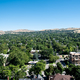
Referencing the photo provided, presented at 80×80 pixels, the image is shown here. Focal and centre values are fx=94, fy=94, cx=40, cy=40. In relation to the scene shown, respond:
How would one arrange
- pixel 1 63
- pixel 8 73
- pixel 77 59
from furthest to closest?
pixel 77 59
pixel 1 63
pixel 8 73

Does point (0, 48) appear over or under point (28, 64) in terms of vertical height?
over

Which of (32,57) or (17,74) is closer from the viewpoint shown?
(17,74)

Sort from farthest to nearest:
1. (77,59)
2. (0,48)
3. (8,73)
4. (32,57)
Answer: (0,48) → (32,57) → (77,59) → (8,73)

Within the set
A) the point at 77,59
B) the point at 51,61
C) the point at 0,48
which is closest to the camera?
the point at 77,59

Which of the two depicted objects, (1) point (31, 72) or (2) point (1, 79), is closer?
(2) point (1, 79)

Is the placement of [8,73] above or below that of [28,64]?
above

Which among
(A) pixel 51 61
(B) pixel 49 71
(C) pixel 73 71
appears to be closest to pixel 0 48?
(A) pixel 51 61

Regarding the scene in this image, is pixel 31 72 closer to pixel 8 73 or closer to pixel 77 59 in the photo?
pixel 8 73

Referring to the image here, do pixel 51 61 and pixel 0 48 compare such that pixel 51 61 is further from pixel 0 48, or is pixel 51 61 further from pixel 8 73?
pixel 0 48

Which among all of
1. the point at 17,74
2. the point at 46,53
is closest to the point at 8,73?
the point at 17,74
